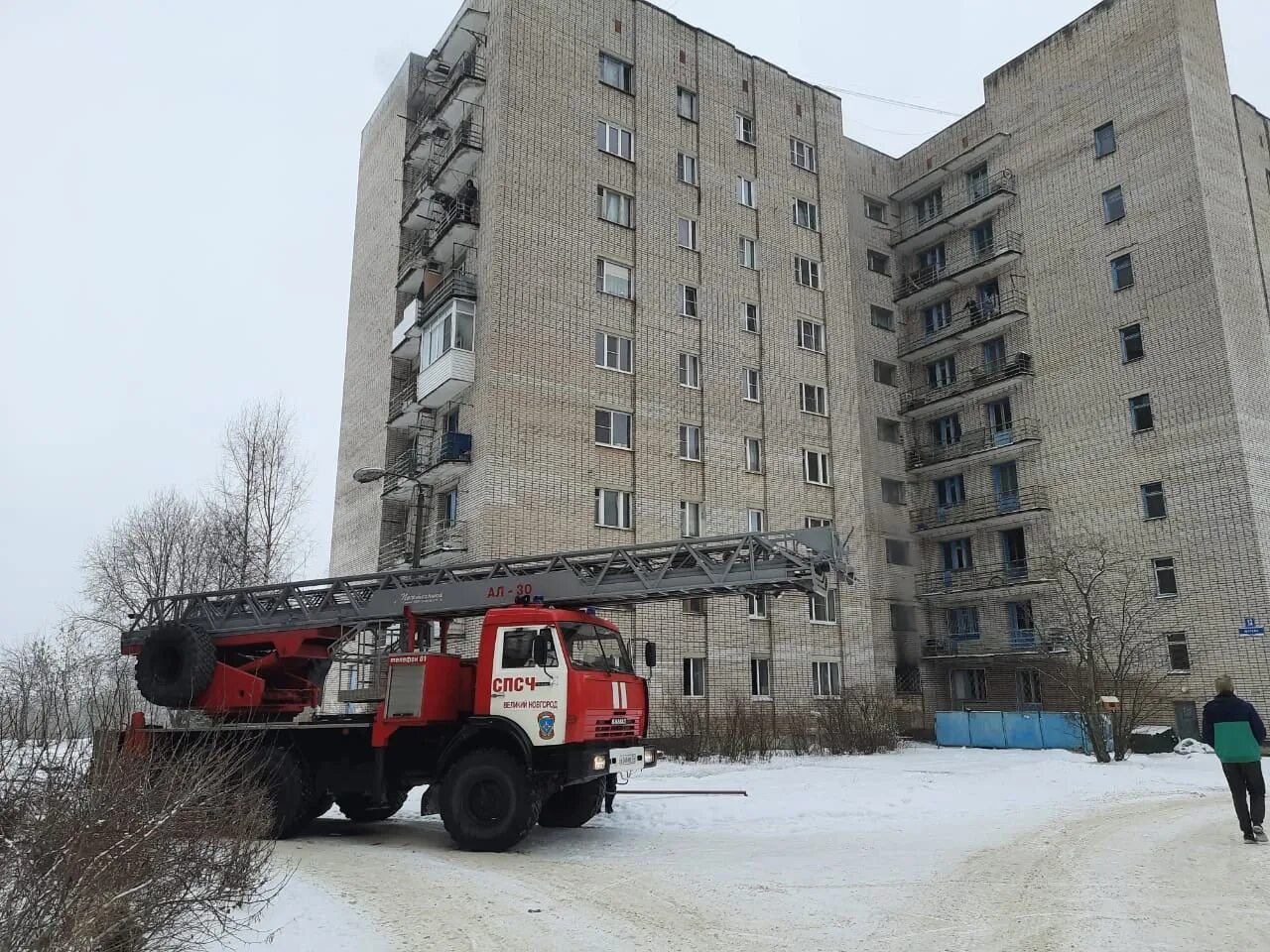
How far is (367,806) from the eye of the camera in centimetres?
1441

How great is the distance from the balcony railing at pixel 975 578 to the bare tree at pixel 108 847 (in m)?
32.2

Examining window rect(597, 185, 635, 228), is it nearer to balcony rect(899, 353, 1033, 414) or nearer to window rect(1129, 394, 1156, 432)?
balcony rect(899, 353, 1033, 414)

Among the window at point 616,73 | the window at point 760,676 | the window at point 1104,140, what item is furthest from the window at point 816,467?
the window at point 1104,140

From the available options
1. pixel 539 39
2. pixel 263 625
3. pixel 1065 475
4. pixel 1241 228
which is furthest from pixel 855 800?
pixel 1241 228

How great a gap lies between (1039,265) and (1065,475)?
8.69 metres

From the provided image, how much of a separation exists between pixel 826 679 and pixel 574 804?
20.0m

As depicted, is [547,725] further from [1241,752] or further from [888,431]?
[888,431]

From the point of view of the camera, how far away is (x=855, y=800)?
1538 cm

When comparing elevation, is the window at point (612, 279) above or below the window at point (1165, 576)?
above

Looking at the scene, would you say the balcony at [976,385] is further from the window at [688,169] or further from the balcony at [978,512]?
the window at [688,169]

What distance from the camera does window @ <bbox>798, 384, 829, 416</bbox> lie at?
3494 cm

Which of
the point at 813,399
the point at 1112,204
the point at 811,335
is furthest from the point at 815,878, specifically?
the point at 1112,204

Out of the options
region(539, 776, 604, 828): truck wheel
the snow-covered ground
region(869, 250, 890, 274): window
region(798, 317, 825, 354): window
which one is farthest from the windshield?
region(869, 250, 890, 274): window

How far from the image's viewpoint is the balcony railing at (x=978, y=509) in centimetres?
3584
